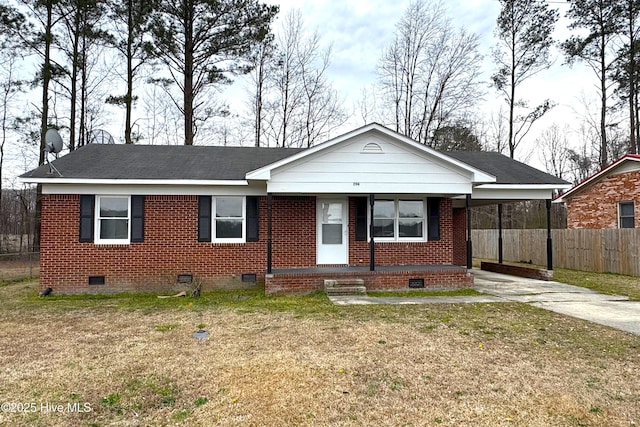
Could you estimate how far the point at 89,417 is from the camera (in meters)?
3.51

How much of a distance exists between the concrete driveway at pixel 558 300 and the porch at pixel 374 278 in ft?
2.27

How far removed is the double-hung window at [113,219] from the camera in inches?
400

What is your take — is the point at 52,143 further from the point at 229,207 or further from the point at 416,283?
the point at 416,283

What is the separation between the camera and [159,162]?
11250 millimetres

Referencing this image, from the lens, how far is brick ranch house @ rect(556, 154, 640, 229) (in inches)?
586

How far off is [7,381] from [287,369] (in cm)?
307

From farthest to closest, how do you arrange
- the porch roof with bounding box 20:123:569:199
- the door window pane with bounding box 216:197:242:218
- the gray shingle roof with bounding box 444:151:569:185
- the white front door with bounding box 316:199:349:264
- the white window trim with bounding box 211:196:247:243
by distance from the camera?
the gray shingle roof with bounding box 444:151:569:185, the white front door with bounding box 316:199:349:264, the door window pane with bounding box 216:197:242:218, the white window trim with bounding box 211:196:247:243, the porch roof with bounding box 20:123:569:199

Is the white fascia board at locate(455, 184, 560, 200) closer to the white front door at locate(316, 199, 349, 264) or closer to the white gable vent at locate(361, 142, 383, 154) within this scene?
the white gable vent at locate(361, 142, 383, 154)

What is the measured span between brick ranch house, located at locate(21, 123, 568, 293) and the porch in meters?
0.03

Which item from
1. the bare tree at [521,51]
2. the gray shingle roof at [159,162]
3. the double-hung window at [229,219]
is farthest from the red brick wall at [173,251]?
the bare tree at [521,51]

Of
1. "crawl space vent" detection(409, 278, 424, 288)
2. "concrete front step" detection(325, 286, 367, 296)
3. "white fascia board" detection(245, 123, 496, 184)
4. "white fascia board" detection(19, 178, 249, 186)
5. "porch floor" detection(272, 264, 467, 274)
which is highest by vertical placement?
"white fascia board" detection(245, 123, 496, 184)

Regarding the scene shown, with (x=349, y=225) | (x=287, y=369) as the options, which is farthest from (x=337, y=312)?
(x=349, y=225)

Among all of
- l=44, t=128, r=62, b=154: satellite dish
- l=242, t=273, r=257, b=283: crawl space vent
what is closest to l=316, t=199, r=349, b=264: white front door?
l=242, t=273, r=257, b=283: crawl space vent

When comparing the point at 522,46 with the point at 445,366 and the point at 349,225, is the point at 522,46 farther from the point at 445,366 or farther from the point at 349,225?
the point at 445,366
